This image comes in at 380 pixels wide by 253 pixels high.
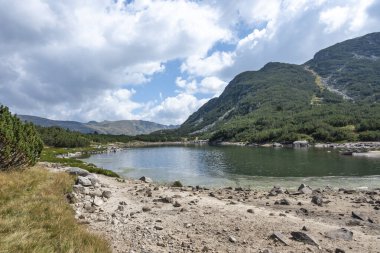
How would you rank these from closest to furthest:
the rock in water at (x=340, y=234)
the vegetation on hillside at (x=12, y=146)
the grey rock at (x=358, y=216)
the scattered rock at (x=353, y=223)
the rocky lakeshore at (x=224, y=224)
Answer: the rocky lakeshore at (x=224, y=224), the rock in water at (x=340, y=234), the scattered rock at (x=353, y=223), the grey rock at (x=358, y=216), the vegetation on hillside at (x=12, y=146)

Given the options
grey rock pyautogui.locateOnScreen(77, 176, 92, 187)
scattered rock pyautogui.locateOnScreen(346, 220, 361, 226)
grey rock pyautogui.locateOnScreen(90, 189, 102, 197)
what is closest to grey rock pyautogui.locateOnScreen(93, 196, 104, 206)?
grey rock pyautogui.locateOnScreen(90, 189, 102, 197)

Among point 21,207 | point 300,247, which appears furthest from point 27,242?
point 300,247

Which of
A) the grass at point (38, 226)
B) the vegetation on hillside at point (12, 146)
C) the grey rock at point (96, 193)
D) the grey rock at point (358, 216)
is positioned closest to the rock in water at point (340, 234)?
the grey rock at point (358, 216)

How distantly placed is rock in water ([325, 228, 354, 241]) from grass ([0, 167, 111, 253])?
11.3 m

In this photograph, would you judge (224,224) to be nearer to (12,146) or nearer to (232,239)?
(232,239)

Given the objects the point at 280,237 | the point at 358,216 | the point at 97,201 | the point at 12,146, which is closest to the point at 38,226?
the point at 97,201

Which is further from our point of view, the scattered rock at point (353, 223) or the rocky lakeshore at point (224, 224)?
the scattered rock at point (353, 223)

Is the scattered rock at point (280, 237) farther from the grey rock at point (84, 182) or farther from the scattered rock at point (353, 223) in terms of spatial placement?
the grey rock at point (84, 182)

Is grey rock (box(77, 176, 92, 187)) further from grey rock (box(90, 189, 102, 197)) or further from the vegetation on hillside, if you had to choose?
the vegetation on hillside

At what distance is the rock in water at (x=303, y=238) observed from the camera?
1653cm

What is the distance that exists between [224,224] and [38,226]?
9771mm

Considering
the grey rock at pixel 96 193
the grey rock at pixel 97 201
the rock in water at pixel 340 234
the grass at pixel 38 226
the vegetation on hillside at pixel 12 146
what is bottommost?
the rock in water at pixel 340 234

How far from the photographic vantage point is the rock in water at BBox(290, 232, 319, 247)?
1653 cm

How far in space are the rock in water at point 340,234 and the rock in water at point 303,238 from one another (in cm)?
155
